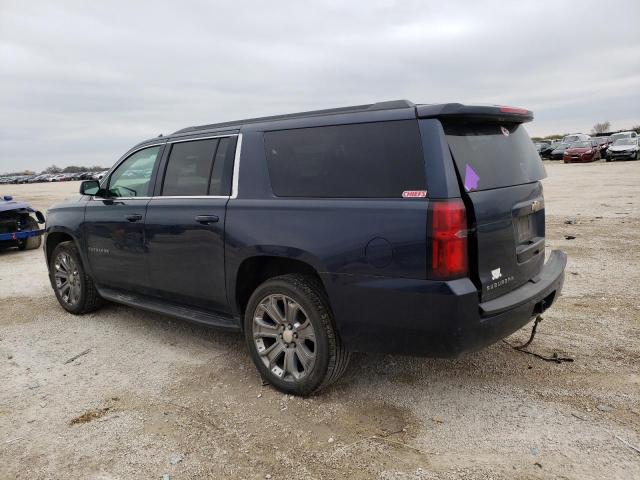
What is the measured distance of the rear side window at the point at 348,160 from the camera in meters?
2.91

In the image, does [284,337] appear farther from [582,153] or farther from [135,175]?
[582,153]

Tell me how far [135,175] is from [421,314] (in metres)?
3.22

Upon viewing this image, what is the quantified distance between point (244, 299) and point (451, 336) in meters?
1.67

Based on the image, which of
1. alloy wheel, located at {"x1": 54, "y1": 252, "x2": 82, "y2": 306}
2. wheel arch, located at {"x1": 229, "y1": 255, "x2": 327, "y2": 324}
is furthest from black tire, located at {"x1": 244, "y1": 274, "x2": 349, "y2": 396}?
alloy wheel, located at {"x1": 54, "y1": 252, "x2": 82, "y2": 306}

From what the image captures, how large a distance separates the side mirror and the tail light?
3.67 metres

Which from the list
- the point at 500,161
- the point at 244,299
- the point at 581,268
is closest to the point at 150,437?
the point at 244,299

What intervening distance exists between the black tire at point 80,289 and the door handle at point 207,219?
2102mm

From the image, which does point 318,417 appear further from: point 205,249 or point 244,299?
point 205,249

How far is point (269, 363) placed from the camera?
359 centimetres

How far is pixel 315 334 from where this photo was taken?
3.28m

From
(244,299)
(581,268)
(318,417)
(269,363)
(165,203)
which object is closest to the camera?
(318,417)

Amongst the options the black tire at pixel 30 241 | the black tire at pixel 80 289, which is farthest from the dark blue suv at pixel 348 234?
the black tire at pixel 30 241

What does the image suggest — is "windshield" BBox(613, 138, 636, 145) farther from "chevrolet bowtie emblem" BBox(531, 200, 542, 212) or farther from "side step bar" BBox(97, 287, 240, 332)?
"side step bar" BBox(97, 287, 240, 332)

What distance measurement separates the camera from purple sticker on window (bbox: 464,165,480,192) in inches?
114
